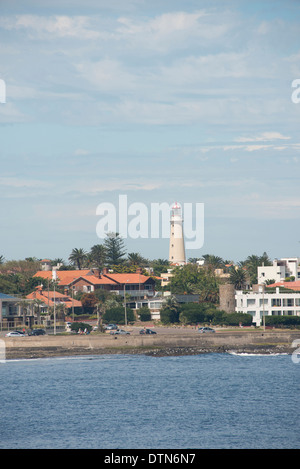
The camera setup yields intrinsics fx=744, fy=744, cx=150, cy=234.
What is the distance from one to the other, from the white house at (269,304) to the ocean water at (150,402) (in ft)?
78.3

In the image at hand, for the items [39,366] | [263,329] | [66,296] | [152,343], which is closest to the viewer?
[39,366]

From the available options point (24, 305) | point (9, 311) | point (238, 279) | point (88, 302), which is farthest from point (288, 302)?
point (9, 311)

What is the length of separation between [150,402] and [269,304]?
6079cm

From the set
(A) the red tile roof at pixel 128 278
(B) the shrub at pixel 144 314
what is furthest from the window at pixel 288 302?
(A) the red tile roof at pixel 128 278

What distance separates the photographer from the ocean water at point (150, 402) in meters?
52.2

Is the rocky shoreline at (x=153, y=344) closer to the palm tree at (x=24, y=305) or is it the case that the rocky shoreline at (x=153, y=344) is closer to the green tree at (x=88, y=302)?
the palm tree at (x=24, y=305)

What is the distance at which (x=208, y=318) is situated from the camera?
128 metres

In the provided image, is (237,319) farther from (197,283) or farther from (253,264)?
(253,264)

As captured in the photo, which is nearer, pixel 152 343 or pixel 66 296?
pixel 152 343

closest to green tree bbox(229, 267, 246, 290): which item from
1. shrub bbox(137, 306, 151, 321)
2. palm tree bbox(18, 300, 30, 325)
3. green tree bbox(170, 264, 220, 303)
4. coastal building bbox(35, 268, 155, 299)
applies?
green tree bbox(170, 264, 220, 303)

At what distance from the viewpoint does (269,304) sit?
12462 cm

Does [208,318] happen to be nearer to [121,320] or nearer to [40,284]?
[121,320]
